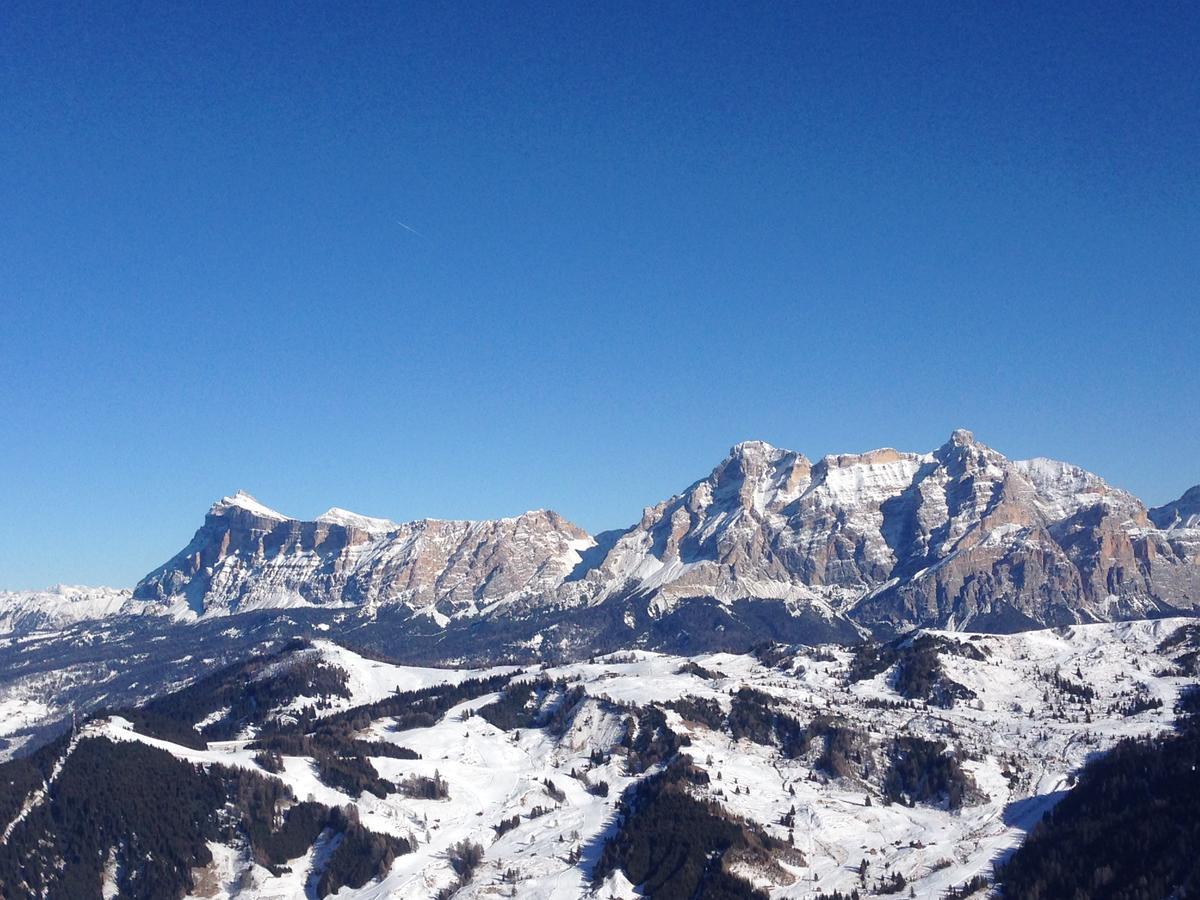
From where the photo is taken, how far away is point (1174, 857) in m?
199

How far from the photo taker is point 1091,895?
198250 mm

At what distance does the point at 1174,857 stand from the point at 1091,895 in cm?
1588
